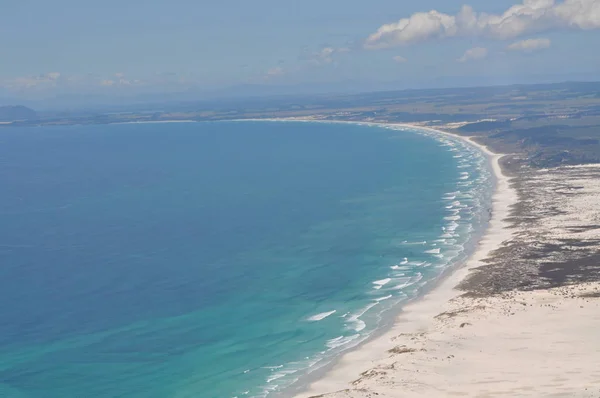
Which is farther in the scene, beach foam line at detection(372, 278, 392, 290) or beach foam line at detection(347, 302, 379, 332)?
beach foam line at detection(372, 278, 392, 290)

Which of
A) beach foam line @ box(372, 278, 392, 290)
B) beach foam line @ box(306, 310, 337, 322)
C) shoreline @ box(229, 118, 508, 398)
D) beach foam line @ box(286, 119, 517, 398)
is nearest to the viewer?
beach foam line @ box(286, 119, 517, 398)

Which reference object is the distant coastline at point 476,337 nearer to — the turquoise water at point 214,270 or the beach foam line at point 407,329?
the beach foam line at point 407,329

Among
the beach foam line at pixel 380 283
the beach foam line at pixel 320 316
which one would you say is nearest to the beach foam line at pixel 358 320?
the beach foam line at pixel 320 316

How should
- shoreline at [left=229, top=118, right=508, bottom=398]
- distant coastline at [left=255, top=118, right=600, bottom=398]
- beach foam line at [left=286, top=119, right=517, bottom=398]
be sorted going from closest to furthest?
distant coastline at [left=255, top=118, right=600, bottom=398] → beach foam line at [left=286, top=119, right=517, bottom=398] → shoreline at [left=229, top=118, right=508, bottom=398]

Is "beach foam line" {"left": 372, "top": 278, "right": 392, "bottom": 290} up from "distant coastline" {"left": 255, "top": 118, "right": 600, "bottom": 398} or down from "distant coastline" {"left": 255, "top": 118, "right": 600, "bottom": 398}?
down

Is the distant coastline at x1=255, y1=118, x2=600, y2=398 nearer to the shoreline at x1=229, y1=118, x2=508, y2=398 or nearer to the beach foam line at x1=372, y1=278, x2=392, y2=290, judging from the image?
the shoreline at x1=229, y1=118, x2=508, y2=398

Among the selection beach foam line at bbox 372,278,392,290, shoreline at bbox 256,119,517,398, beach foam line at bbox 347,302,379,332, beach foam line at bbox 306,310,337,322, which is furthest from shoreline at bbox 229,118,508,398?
beach foam line at bbox 306,310,337,322

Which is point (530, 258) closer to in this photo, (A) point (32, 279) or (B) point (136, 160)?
(A) point (32, 279)

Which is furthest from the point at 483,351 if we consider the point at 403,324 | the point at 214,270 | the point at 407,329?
the point at 214,270

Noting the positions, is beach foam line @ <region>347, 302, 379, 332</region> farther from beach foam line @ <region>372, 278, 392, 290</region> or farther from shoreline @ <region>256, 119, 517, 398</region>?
beach foam line @ <region>372, 278, 392, 290</region>

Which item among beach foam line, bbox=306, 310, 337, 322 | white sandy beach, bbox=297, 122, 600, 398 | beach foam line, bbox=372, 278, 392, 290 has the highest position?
white sandy beach, bbox=297, 122, 600, 398
